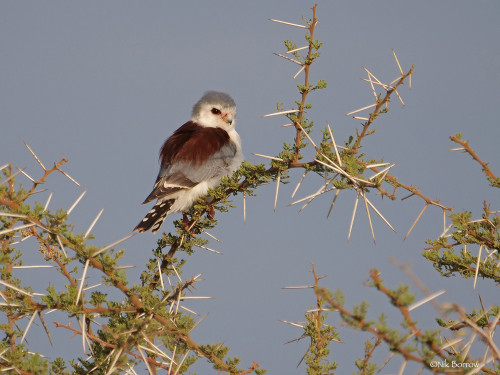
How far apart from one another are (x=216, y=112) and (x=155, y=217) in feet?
8.39

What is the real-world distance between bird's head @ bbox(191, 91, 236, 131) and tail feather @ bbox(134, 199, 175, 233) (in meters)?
2.07

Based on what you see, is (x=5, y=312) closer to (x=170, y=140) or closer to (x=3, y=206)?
(x=3, y=206)

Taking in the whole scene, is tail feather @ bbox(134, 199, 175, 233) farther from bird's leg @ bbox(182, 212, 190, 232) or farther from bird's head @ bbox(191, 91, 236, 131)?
bird's head @ bbox(191, 91, 236, 131)

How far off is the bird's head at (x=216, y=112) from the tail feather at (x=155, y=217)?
6.79 ft

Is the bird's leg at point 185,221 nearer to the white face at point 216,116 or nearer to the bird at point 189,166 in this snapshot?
the bird at point 189,166

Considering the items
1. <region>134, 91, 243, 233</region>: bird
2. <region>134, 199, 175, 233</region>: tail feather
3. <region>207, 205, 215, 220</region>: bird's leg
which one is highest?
<region>134, 91, 243, 233</region>: bird

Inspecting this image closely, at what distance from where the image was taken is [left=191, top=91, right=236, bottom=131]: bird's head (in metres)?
7.72

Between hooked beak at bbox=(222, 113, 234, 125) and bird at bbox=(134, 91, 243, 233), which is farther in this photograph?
hooked beak at bbox=(222, 113, 234, 125)

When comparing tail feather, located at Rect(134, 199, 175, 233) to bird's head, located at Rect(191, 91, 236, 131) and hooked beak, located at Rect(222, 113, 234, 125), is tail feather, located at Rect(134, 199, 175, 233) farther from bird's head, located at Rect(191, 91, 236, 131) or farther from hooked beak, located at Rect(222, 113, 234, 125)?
hooked beak, located at Rect(222, 113, 234, 125)

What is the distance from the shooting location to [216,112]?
777cm

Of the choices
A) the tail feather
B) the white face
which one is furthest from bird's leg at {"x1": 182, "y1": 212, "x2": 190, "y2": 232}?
the white face

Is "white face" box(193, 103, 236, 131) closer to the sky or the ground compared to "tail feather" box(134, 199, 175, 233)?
closer to the sky

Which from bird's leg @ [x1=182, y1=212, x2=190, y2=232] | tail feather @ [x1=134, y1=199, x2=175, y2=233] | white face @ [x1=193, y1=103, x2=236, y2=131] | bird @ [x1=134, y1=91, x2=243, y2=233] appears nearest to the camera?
bird's leg @ [x1=182, y1=212, x2=190, y2=232]

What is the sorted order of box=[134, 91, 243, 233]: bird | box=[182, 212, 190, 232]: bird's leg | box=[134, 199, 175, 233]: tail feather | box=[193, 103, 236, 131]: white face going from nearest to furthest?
1. box=[182, 212, 190, 232]: bird's leg
2. box=[134, 199, 175, 233]: tail feather
3. box=[134, 91, 243, 233]: bird
4. box=[193, 103, 236, 131]: white face
